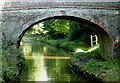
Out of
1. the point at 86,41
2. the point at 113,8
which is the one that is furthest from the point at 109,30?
the point at 86,41

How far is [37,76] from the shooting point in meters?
9.62

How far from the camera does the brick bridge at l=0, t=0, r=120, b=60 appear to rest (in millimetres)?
9078

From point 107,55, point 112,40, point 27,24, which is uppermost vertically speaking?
point 27,24

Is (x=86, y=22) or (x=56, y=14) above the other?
(x=56, y=14)

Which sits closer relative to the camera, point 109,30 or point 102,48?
point 109,30

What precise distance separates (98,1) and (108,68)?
3.72 meters

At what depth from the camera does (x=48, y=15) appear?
9.14m

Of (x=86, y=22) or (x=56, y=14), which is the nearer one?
(x=56, y=14)

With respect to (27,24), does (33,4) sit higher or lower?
higher

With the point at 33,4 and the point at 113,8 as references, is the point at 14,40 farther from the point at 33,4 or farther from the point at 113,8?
the point at 113,8

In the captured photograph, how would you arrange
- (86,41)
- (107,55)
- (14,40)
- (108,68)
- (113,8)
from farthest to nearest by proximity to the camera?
(86,41) < (107,55) < (113,8) < (14,40) < (108,68)

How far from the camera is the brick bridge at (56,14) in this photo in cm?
908

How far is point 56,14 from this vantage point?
9188 mm

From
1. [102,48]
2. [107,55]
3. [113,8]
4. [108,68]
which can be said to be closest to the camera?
[108,68]
